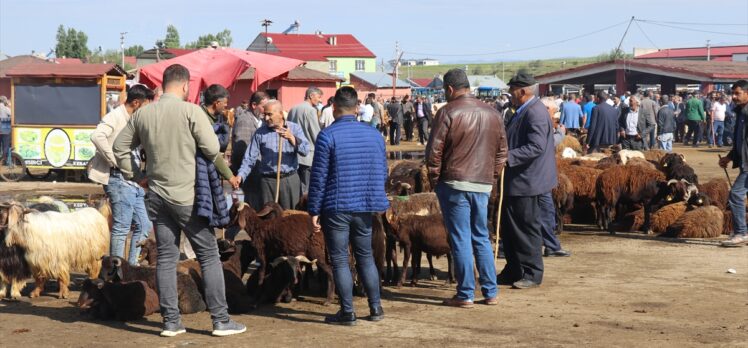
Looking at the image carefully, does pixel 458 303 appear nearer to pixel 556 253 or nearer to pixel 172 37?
pixel 556 253

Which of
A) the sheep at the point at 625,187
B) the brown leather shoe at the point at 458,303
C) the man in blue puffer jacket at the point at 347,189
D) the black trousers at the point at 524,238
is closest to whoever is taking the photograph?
the man in blue puffer jacket at the point at 347,189

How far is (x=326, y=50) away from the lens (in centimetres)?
9675

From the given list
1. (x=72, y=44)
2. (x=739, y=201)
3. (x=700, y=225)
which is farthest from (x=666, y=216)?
(x=72, y=44)

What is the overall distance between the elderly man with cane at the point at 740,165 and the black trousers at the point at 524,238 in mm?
3723

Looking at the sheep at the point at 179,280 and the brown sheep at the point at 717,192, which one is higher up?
the brown sheep at the point at 717,192

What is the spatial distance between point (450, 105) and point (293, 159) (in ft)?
8.04

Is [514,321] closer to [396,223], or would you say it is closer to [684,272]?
[396,223]

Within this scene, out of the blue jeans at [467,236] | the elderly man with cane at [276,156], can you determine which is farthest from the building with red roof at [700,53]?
the blue jeans at [467,236]

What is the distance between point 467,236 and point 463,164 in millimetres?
619

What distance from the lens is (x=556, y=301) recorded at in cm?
876

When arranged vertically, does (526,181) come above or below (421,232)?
above

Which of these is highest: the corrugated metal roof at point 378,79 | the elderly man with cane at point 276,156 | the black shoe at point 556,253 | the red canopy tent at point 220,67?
the corrugated metal roof at point 378,79

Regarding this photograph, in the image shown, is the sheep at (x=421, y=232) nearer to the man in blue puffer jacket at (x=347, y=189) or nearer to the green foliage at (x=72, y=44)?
the man in blue puffer jacket at (x=347, y=189)

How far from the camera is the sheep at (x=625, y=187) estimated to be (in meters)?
13.8
